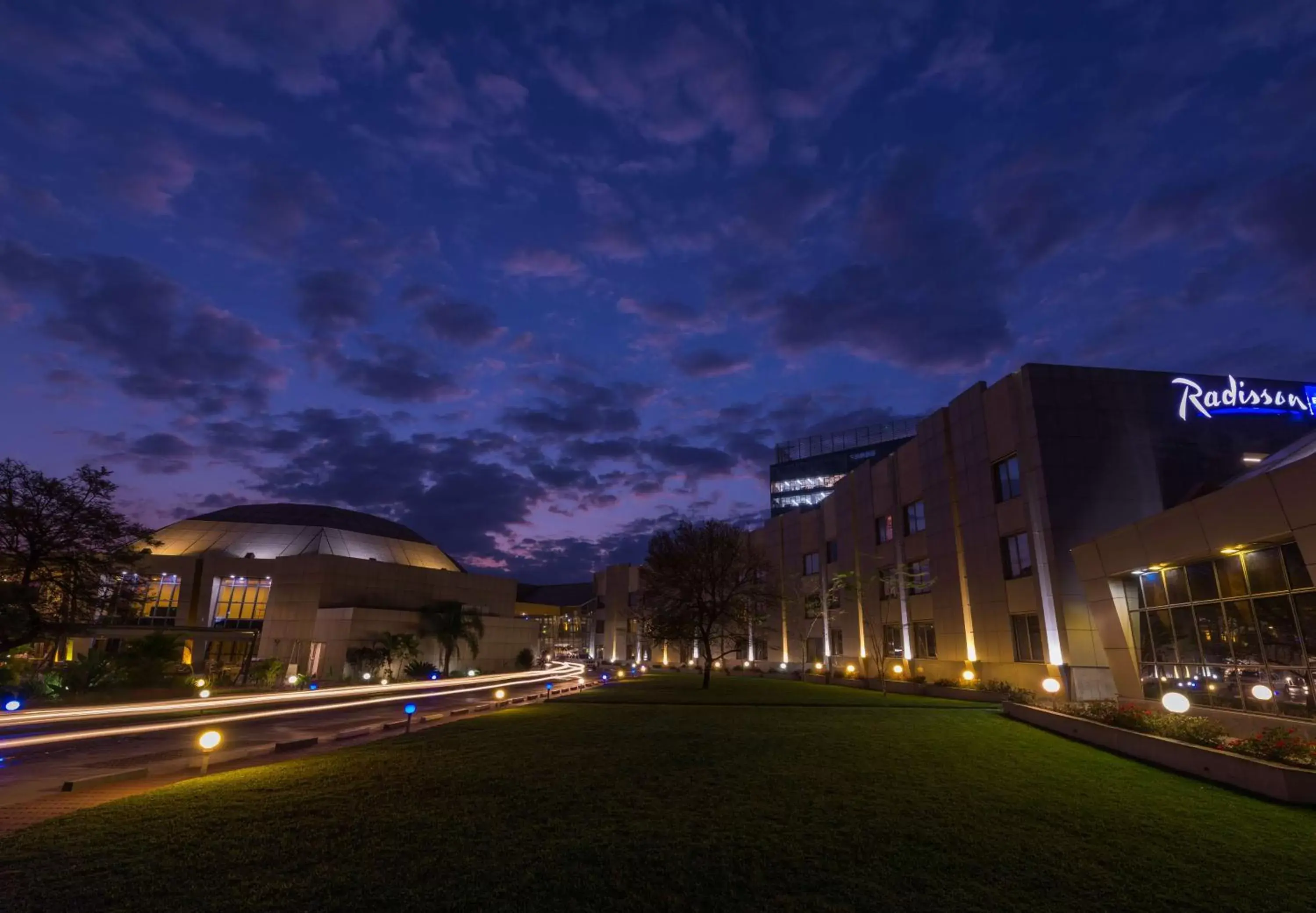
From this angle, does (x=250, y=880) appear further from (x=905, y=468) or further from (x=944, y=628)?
(x=905, y=468)

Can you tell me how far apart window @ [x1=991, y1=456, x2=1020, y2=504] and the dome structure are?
50.8 meters

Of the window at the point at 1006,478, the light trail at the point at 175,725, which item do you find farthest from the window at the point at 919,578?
the light trail at the point at 175,725

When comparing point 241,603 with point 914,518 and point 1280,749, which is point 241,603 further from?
point 1280,749

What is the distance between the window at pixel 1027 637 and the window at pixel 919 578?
24.0ft

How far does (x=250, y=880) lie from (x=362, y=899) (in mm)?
1719

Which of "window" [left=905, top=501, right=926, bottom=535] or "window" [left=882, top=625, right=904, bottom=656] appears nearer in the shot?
"window" [left=905, top=501, right=926, bottom=535]

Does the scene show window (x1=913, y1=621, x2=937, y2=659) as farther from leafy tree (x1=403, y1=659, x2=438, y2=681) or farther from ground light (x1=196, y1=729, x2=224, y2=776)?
ground light (x1=196, y1=729, x2=224, y2=776)

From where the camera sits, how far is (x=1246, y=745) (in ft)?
44.4

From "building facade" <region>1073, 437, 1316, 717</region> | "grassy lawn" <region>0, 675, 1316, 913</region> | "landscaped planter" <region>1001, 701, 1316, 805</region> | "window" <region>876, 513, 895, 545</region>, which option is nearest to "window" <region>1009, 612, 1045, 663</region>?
"building facade" <region>1073, 437, 1316, 717</region>

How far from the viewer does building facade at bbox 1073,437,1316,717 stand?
16.6 metres

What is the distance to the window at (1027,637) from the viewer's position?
1238 inches

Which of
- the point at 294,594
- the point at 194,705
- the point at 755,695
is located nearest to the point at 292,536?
the point at 294,594

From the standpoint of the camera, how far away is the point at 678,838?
29.8ft

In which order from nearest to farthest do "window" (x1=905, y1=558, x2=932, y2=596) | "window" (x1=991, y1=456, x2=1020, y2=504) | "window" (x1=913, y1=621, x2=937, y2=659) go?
"window" (x1=991, y1=456, x2=1020, y2=504) < "window" (x1=913, y1=621, x2=937, y2=659) < "window" (x1=905, y1=558, x2=932, y2=596)
